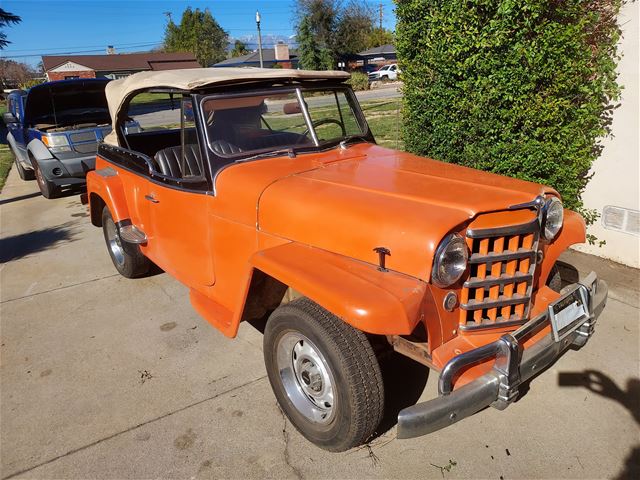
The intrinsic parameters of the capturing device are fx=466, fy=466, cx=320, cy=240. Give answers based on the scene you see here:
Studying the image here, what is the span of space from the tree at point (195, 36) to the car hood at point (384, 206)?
64440 mm

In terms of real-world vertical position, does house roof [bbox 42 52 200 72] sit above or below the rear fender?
above

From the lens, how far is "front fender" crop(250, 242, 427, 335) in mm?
1992

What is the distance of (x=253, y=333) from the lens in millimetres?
3777

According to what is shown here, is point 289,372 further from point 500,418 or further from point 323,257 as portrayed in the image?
point 500,418

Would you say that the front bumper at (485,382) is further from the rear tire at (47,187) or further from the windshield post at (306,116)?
the rear tire at (47,187)

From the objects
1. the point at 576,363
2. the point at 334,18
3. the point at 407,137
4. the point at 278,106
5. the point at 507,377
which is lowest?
the point at 576,363

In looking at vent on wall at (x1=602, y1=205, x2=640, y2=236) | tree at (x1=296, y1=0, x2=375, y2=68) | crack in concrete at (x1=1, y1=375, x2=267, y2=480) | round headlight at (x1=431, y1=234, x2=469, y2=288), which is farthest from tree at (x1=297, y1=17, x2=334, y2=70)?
round headlight at (x1=431, y1=234, x2=469, y2=288)

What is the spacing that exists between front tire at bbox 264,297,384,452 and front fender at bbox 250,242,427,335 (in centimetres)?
22

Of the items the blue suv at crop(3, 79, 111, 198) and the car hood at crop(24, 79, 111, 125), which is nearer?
the blue suv at crop(3, 79, 111, 198)

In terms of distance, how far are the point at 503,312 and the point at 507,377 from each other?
45 cm

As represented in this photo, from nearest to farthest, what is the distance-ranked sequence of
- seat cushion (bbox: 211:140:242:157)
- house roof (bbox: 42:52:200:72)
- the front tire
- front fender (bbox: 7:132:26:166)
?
the front tire, seat cushion (bbox: 211:140:242:157), front fender (bbox: 7:132:26:166), house roof (bbox: 42:52:200:72)

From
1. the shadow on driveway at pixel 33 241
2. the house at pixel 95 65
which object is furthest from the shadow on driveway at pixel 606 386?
the house at pixel 95 65

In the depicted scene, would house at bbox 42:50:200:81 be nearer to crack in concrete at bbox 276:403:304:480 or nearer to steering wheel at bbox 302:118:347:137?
steering wheel at bbox 302:118:347:137

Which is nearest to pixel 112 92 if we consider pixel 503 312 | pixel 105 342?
pixel 105 342
